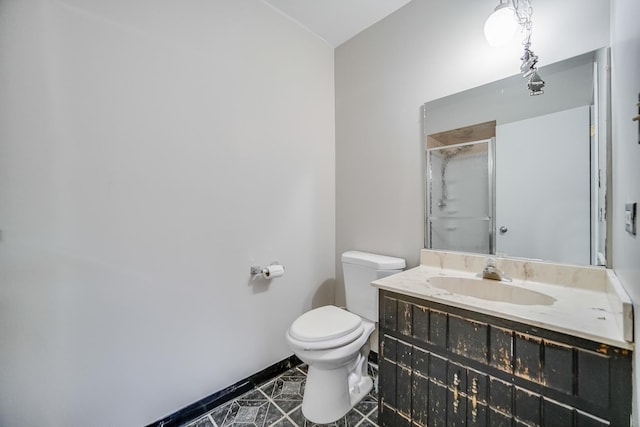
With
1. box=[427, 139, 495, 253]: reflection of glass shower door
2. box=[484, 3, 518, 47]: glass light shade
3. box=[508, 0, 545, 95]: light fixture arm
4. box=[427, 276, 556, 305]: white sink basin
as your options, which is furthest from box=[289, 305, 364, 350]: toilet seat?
box=[484, 3, 518, 47]: glass light shade

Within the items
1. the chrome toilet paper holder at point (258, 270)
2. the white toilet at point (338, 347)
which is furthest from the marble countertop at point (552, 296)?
the chrome toilet paper holder at point (258, 270)

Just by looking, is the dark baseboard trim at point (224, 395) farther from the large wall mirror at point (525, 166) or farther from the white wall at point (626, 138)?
the white wall at point (626, 138)

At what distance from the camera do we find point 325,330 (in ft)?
4.40

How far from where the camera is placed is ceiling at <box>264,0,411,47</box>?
5.34ft

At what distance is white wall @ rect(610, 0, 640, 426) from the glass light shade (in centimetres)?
33

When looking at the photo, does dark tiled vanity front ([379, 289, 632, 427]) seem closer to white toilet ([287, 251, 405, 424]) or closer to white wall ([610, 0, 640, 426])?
white wall ([610, 0, 640, 426])

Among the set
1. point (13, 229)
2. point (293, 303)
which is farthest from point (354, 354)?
point (13, 229)

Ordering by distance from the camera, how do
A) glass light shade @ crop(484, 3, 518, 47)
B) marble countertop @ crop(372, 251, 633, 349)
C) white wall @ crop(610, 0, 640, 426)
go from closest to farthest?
white wall @ crop(610, 0, 640, 426)
marble countertop @ crop(372, 251, 633, 349)
glass light shade @ crop(484, 3, 518, 47)

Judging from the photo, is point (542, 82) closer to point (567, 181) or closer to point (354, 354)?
point (567, 181)

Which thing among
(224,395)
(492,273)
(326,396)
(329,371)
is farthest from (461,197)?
(224,395)

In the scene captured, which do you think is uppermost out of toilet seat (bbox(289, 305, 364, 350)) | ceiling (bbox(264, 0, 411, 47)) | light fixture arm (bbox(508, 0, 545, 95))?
ceiling (bbox(264, 0, 411, 47))

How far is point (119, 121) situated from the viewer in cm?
116

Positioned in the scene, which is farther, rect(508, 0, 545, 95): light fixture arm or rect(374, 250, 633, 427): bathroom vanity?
rect(508, 0, 545, 95): light fixture arm

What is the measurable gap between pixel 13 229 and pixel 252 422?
54.5 inches
